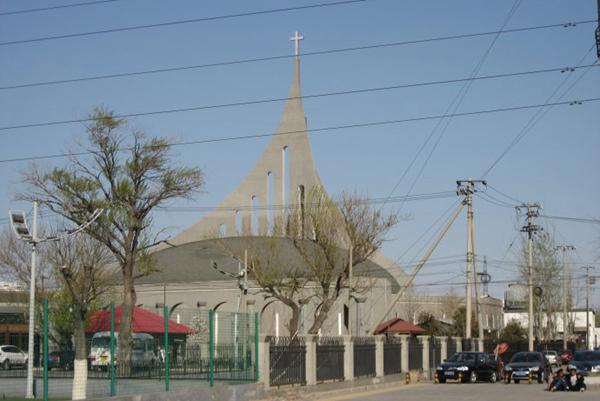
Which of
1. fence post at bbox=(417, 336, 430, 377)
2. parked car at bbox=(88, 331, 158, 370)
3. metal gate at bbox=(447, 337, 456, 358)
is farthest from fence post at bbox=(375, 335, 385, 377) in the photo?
parked car at bbox=(88, 331, 158, 370)

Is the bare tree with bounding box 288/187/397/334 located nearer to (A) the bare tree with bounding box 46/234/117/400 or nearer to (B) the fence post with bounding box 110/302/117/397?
(A) the bare tree with bounding box 46/234/117/400

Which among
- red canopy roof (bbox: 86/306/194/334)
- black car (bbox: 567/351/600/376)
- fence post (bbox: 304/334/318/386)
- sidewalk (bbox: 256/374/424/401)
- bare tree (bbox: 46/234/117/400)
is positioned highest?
bare tree (bbox: 46/234/117/400)

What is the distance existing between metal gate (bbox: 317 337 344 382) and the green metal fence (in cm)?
480

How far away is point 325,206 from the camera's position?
2196 inches

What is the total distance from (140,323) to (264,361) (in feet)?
14.7

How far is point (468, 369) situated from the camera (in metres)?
40.8

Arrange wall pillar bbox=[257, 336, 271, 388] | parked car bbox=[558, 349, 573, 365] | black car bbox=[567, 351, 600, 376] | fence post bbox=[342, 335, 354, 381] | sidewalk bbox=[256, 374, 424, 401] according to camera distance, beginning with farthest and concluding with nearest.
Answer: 1. parked car bbox=[558, 349, 573, 365]
2. black car bbox=[567, 351, 600, 376]
3. fence post bbox=[342, 335, 354, 381]
4. wall pillar bbox=[257, 336, 271, 388]
5. sidewalk bbox=[256, 374, 424, 401]

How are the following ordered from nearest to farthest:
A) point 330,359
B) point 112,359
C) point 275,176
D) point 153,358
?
1. point 112,359
2. point 153,358
3. point 330,359
4. point 275,176

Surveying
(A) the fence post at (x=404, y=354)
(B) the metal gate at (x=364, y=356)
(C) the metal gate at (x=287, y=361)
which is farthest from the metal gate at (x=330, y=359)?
(A) the fence post at (x=404, y=354)

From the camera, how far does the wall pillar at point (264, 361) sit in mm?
30619

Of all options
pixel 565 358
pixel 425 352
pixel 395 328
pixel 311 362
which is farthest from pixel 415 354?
pixel 311 362

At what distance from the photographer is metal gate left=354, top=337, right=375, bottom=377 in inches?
1515

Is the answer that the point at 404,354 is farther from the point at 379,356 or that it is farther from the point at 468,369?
the point at 468,369

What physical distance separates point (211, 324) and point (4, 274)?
40188mm
